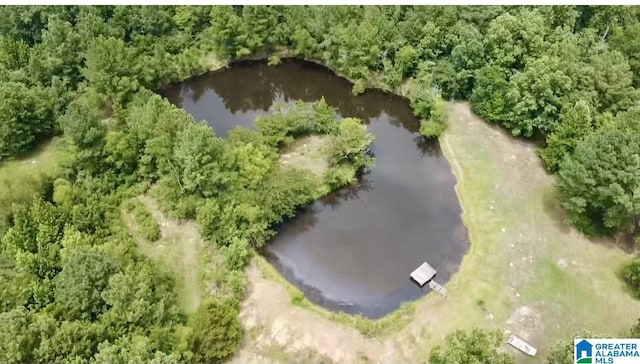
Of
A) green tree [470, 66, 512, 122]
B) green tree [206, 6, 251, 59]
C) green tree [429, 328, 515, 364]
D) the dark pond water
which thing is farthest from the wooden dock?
green tree [206, 6, 251, 59]

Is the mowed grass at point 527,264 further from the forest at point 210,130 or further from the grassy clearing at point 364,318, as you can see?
the grassy clearing at point 364,318

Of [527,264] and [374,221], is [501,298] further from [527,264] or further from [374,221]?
[374,221]

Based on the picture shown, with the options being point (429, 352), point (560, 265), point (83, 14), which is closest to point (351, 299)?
point (429, 352)

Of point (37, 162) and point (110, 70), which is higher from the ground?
point (110, 70)

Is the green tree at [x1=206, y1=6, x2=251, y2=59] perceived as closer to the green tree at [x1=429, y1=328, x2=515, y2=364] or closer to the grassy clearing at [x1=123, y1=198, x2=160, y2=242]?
the grassy clearing at [x1=123, y1=198, x2=160, y2=242]

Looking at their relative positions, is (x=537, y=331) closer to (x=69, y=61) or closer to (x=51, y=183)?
(x=51, y=183)

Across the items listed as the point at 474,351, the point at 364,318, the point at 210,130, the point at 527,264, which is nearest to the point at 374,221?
the point at 364,318
